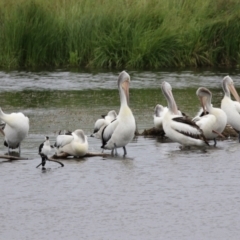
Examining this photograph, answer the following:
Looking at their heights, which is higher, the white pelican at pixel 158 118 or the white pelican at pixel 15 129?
the white pelican at pixel 158 118

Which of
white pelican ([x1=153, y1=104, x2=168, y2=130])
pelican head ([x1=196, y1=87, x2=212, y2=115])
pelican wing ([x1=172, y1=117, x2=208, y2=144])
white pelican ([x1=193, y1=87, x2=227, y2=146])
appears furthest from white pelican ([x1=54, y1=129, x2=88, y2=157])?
pelican head ([x1=196, y1=87, x2=212, y2=115])

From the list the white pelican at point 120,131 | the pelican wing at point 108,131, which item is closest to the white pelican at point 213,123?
the white pelican at point 120,131

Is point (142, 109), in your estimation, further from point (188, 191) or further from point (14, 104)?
point (188, 191)

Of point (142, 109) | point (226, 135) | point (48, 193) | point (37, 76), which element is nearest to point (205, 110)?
point (226, 135)

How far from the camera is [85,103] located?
57.0 feet

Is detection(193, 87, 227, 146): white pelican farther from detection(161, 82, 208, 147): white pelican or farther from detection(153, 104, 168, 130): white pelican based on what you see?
detection(153, 104, 168, 130): white pelican

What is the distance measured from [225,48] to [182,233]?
48.6 feet

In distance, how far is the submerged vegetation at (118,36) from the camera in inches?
870

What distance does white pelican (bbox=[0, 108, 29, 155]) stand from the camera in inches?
482

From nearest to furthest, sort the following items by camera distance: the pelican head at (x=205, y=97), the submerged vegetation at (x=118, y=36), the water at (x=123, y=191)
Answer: the water at (x=123, y=191) < the pelican head at (x=205, y=97) < the submerged vegetation at (x=118, y=36)

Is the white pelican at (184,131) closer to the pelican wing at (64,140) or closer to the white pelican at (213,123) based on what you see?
the white pelican at (213,123)

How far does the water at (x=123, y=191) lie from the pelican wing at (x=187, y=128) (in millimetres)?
276

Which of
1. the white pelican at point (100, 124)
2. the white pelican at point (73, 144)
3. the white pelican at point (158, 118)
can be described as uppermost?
the white pelican at point (158, 118)

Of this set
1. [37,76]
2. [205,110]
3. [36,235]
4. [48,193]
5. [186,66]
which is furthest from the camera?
[186,66]
